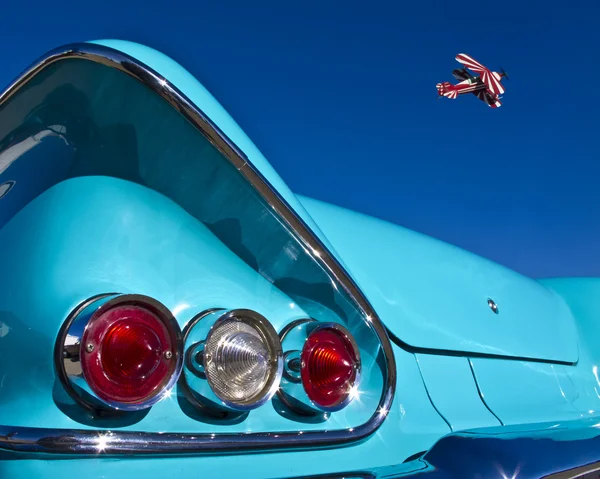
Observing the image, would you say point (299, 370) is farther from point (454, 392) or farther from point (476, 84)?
point (476, 84)

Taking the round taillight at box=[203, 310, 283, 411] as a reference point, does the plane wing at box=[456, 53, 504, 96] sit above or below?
above

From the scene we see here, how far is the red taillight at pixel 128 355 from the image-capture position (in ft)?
2.68

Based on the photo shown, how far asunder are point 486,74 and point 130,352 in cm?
535

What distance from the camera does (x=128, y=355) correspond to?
2.76ft

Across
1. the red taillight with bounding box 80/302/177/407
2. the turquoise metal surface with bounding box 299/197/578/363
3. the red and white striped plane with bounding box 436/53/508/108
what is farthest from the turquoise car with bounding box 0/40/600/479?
the red and white striped plane with bounding box 436/53/508/108

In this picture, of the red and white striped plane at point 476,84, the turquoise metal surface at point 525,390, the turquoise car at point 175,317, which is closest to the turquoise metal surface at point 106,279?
the turquoise car at point 175,317

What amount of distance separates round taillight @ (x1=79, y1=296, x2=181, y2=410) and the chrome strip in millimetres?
53

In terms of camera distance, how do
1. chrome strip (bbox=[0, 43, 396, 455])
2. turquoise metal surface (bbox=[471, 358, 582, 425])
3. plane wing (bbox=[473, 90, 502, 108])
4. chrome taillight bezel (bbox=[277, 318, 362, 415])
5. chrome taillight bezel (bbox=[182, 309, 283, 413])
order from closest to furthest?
chrome strip (bbox=[0, 43, 396, 455]) < chrome taillight bezel (bbox=[182, 309, 283, 413]) < chrome taillight bezel (bbox=[277, 318, 362, 415]) < turquoise metal surface (bbox=[471, 358, 582, 425]) < plane wing (bbox=[473, 90, 502, 108])

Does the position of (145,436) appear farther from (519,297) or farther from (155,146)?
(519,297)

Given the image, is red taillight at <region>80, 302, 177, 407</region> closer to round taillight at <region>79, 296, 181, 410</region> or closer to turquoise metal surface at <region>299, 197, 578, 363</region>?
round taillight at <region>79, 296, 181, 410</region>

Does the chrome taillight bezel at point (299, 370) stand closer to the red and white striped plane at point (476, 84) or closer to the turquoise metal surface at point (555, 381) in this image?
the turquoise metal surface at point (555, 381)

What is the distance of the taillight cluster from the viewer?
82 centimetres

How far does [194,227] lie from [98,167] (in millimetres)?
187

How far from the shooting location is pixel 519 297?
6.12 feet
